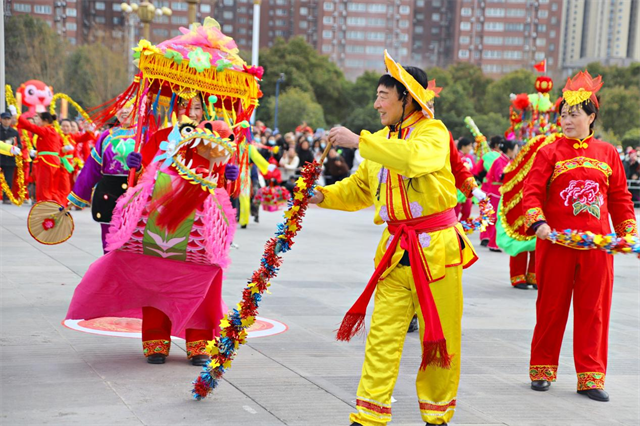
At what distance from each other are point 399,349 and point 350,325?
32cm

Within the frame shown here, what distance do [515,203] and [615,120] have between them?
42.9 metres

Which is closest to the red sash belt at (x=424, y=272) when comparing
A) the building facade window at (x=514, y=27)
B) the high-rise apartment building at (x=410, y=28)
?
the high-rise apartment building at (x=410, y=28)

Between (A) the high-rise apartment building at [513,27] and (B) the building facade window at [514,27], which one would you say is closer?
(A) the high-rise apartment building at [513,27]

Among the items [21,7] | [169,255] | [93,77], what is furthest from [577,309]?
[93,77]

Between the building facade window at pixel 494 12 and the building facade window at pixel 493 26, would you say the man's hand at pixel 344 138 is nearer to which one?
the building facade window at pixel 493 26

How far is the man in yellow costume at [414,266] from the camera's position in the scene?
4.02m

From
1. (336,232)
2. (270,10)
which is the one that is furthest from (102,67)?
(270,10)

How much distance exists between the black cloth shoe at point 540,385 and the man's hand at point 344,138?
2113mm

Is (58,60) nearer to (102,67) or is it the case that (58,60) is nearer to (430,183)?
(102,67)

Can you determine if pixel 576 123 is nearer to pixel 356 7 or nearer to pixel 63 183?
pixel 63 183

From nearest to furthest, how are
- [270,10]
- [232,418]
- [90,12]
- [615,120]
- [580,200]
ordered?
[232,418]
[580,200]
[615,120]
[90,12]
[270,10]

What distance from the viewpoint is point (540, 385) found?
17.0ft

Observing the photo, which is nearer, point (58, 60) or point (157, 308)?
point (157, 308)

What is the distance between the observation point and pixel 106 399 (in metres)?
4.57
